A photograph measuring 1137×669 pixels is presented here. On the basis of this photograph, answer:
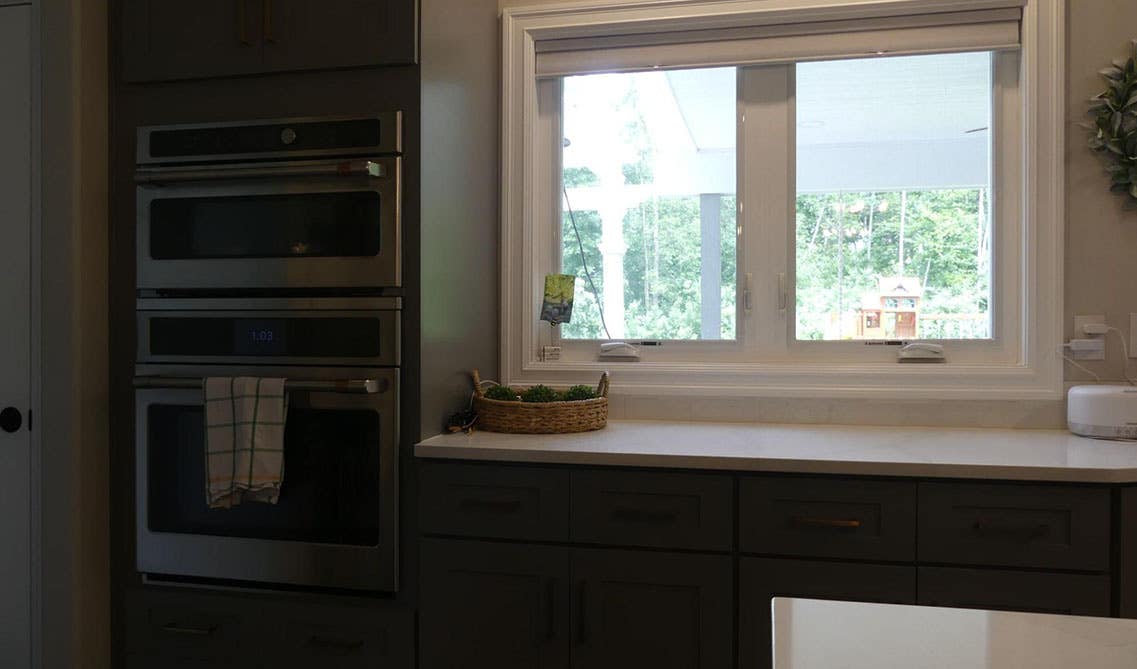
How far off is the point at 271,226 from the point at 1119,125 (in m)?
2.26

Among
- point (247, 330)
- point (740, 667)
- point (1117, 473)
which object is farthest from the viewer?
point (247, 330)

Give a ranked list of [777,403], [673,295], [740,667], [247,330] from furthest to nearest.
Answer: [673,295], [777,403], [247,330], [740,667]

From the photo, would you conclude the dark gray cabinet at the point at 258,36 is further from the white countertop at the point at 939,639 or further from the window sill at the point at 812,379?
the white countertop at the point at 939,639

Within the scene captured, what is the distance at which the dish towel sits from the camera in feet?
6.10

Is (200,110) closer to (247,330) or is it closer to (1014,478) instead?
(247,330)

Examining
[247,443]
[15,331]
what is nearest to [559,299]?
[247,443]

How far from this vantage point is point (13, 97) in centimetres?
198

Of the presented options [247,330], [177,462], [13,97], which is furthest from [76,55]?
[177,462]

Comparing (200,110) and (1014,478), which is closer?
(1014,478)

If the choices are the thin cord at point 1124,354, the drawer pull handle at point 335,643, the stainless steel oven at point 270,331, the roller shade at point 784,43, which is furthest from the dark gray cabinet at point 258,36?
the thin cord at point 1124,354

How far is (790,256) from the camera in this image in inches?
95.4

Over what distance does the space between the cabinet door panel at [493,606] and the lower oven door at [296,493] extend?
0.44ft

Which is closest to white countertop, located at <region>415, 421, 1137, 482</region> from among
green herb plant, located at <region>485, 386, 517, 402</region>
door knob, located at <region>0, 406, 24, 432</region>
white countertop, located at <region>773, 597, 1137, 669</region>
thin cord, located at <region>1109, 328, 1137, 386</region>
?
green herb plant, located at <region>485, 386, 517, 402</region>

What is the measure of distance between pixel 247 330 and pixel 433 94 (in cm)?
76
